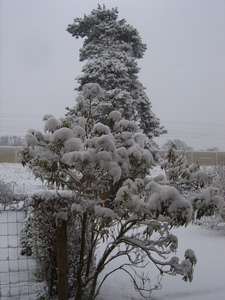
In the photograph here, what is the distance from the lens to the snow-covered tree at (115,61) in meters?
10.4

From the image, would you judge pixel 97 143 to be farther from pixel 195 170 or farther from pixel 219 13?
pixel 219 13

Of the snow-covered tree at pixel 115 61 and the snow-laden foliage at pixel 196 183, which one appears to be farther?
the snow-covered tree at pixel 115 61

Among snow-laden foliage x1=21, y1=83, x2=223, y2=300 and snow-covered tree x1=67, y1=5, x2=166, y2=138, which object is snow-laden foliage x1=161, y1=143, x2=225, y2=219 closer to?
snow-laden foliage x1=21, y1=83, x2=223, y2=300

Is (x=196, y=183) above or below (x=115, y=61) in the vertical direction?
below

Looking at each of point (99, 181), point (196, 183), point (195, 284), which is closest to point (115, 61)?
point (195, 284)

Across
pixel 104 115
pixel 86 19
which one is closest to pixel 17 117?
pixel 104 115

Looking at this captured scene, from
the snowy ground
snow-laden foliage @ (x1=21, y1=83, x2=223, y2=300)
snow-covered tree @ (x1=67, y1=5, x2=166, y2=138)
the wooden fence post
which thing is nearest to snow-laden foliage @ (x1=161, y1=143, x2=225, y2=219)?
snow-laden foliage @ (x1=21, y1=83, x2=223, y2=300)

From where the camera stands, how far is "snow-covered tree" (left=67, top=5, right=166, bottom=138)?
1045 centimetres

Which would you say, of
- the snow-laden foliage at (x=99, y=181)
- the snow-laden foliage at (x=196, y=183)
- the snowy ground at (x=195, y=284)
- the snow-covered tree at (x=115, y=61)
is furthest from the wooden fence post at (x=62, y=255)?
the snow-covered tree at (x=115, y=61)

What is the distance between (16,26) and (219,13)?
9.15 feet

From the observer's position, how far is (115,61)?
10.6 metres

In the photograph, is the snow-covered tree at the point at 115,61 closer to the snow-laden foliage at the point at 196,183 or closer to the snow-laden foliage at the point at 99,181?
the snow-laden foliage at the point at 196,183

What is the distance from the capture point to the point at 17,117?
362 inches

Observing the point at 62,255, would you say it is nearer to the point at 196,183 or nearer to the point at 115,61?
the point at 196,183
